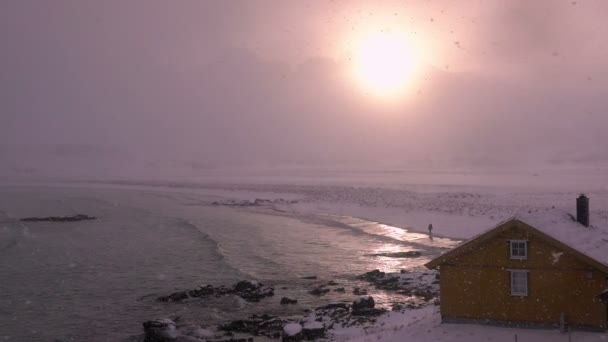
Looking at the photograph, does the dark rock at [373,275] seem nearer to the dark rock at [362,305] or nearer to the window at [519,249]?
the dark rock at [362,305]

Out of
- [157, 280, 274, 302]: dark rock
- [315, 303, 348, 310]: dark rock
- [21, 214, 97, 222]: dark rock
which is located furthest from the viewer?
[21, 214, 97, 222]: dark rock

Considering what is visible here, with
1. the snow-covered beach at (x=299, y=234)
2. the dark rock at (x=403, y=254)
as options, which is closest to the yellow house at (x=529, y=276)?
the snow-covered beach at (x=299, y=234)

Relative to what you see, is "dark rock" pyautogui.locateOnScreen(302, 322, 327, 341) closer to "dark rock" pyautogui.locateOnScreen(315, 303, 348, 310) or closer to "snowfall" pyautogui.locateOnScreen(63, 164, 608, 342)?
"snowfall" pyautogui.locateOnScreen(63, 164, 608, 342)

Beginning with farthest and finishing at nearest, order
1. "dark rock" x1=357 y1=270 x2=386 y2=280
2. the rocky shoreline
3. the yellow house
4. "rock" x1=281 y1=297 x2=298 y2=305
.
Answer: "dark rock" x1=357 y1=270 x2=386 y2=280 → "rock" x1=281 y1=297 x2=298 y2=305 → the rocky shoreline → the yellow house

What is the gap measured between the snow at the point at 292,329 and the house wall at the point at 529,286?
20.8 feet

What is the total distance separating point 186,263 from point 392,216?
100ft

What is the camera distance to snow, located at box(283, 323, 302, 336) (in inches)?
985

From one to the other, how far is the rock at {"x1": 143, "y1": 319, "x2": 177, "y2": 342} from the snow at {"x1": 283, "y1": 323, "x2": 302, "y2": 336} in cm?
489

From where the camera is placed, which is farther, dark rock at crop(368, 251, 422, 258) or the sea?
dark rock at crop(368, 251, 422, 258)

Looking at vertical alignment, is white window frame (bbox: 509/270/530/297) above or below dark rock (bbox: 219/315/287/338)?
above

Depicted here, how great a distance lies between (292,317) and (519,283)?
11.5 m

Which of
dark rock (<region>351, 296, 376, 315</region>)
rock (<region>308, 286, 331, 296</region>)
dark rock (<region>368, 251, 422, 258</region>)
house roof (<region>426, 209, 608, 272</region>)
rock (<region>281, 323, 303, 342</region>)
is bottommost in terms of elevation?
rock (<region>281, 323, 303, 342</region>)

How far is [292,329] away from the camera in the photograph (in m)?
25.3

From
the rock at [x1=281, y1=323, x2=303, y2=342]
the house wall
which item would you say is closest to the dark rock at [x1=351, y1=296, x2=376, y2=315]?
the rock at [x1=281, y1=323, x2=303, y2=342]
